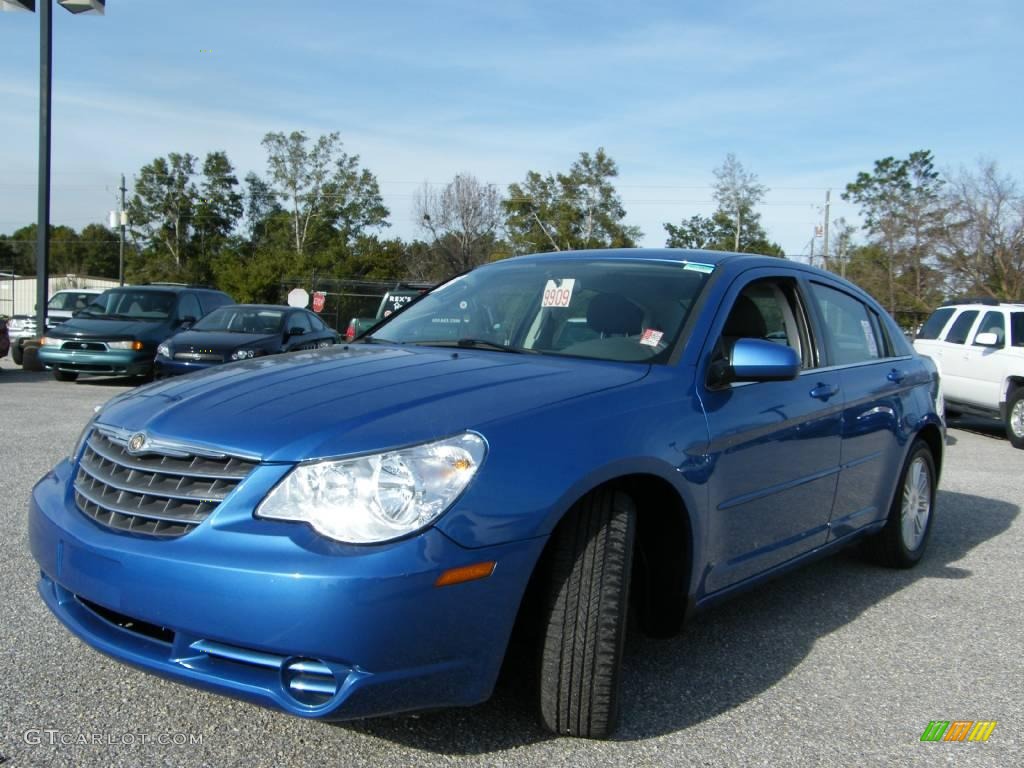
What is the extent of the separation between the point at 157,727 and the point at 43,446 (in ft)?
18.6

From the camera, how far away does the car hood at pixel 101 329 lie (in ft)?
46.4

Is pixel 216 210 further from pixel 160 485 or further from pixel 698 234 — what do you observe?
pixel 160 485

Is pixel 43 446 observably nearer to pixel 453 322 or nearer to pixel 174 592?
pixel 453 322

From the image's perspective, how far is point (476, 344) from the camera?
149 inches

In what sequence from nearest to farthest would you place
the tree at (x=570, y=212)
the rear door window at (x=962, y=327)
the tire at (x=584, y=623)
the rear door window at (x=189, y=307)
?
the tire at (x=584, y=623)
the rear door window at (x=962, y=327)
the rear door window at (x=189, y=307)
the tree at (x=570, y=212)

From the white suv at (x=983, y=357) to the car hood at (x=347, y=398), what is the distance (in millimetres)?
9359

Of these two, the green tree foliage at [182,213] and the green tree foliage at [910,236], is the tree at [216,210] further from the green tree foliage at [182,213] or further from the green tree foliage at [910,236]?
the green tree foliage at [910,236]

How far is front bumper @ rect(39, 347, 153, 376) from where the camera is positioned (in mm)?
14016

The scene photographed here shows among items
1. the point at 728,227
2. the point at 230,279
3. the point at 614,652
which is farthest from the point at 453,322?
the point at 230,279

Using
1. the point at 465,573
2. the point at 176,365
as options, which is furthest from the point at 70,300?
the point at 465,573

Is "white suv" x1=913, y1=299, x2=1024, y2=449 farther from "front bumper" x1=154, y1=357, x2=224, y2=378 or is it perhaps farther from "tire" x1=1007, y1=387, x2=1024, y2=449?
"front bumper" x1=154, y1=357, x2=224, y2=378

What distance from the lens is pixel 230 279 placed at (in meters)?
51.1


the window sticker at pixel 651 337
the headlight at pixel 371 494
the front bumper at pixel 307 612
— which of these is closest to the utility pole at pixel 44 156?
the window sticker at pixel 651 337

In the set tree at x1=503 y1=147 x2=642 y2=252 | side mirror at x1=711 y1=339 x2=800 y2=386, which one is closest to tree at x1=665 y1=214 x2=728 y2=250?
tree at x1=503 y1=147 x2=642 y2=252
